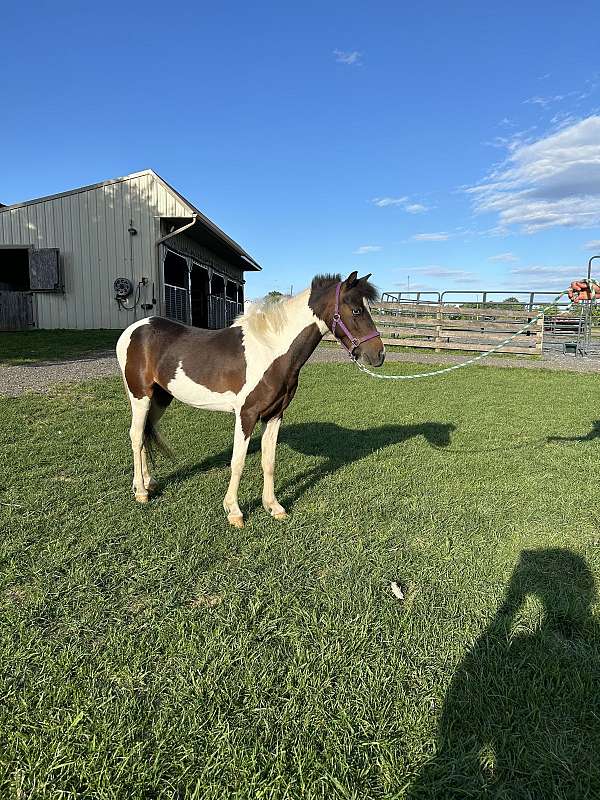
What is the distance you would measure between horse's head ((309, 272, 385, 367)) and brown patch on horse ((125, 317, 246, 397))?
72 cm

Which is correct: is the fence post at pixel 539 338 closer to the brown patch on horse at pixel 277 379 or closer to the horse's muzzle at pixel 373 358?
the horse's muzzle at pixel 373 358

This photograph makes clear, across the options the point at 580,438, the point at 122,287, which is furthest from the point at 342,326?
the point at 122,287

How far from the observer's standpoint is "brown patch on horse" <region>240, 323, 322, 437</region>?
3.60 meters

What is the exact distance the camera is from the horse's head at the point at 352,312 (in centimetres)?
345

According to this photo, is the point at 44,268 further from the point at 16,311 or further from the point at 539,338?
the point at 539,338

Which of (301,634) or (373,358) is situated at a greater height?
(373,358)

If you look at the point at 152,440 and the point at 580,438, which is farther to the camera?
the point at 580,438

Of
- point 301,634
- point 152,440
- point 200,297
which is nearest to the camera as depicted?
point 301,634

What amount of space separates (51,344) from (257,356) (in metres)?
11.9

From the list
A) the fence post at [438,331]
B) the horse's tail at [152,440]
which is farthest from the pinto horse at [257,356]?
the fence post at [438,331]

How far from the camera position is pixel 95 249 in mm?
Result: 16031

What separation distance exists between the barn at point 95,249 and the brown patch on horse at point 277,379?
13.5 m

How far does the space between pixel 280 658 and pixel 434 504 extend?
2226mm

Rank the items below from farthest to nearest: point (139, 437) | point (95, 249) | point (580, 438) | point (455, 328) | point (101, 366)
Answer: point (455, 328)
point (95, 249)
point (101, 366)
point (580, 438)
point (139, 437)
